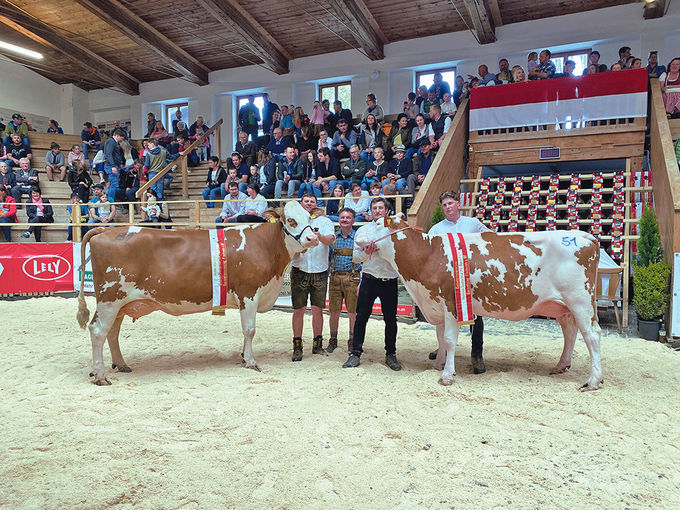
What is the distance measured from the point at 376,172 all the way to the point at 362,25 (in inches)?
197

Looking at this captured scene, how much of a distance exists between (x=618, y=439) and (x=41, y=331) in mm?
6365

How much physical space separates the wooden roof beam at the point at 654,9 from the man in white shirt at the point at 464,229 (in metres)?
9.41

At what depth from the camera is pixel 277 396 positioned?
12.1 feet

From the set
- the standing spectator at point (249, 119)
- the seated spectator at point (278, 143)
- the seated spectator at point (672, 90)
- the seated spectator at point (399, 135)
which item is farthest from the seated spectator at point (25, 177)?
the seated spectator at point (672, 90)

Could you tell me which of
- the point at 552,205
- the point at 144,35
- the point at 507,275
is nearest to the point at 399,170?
the point at 552,205

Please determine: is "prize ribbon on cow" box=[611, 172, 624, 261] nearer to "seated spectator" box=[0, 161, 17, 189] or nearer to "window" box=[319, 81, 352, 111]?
"window" box=[319, 81, 352, 111]

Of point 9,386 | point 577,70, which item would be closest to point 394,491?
point 9,386

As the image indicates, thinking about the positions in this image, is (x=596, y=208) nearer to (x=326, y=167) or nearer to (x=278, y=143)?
(x=326, y=167)

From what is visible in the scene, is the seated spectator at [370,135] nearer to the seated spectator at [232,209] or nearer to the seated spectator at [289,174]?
the seated spectator at [289,174]

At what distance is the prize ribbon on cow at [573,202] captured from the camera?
753cm

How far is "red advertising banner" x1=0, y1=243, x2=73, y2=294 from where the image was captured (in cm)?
852

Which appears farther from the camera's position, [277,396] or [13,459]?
[277,396]

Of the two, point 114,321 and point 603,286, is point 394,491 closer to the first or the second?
point 114,321

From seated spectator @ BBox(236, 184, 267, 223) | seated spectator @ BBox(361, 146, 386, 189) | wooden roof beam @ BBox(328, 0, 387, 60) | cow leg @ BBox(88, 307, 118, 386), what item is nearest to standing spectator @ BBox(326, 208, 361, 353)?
cow leg @ BBox(88, 307, 118, 386)
